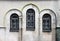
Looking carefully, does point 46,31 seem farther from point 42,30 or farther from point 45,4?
point 45,4

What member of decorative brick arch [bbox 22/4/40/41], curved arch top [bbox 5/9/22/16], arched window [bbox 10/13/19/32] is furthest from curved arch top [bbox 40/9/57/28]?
arched window [bbox 10/13/19/32]

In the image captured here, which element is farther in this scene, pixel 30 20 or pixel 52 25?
pixel 30 20

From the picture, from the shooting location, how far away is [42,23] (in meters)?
13.2

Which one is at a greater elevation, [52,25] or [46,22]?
[46,22]

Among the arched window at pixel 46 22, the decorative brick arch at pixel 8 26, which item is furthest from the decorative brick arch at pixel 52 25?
the decorative brick arch at pixel 8 26

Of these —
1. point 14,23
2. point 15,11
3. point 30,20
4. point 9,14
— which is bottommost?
point 14,23

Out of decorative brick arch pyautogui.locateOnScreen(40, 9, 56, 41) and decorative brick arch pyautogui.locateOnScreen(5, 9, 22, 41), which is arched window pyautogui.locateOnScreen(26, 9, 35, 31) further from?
decorative brick arch pyautogui.locateOnScreen(40, 9, 56, 41)

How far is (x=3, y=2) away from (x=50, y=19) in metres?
3.10

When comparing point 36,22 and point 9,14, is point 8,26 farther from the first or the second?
point 36,22

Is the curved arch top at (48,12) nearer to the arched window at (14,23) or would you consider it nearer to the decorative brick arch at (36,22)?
the decorative brick arch at (36,22)

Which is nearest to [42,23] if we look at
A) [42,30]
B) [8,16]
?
[42,30]

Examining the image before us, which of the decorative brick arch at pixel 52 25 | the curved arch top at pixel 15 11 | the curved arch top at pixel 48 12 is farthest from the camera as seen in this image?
the curved arch top at pixel 15 11

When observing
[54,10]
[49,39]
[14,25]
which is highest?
[54,10]

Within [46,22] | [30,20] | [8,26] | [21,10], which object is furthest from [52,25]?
[8,26]
